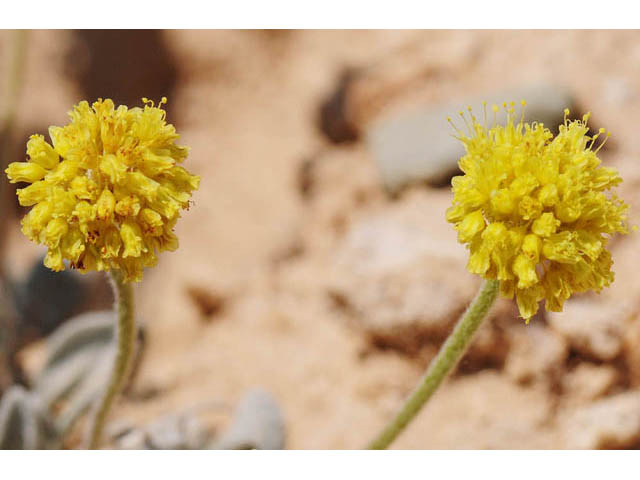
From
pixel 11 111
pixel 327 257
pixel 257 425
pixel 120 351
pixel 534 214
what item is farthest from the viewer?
pixel 327 257

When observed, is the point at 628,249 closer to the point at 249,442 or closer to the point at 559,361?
the point at 559,361

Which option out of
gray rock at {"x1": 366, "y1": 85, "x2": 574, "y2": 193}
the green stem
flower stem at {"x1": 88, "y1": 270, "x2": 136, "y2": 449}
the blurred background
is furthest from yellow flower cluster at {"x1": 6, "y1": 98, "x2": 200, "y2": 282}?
gray rock at {"x1": 366, "y1": 85, "x2": 574, "y2": 193}

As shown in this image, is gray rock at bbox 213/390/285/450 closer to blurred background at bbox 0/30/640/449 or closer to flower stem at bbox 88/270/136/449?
blurred background at bbox 0/30/640/449

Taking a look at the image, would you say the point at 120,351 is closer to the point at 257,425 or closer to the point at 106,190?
the point at 106,190

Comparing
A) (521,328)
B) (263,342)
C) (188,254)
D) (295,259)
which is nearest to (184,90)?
(188,254)

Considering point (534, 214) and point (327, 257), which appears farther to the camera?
point (327, 257)

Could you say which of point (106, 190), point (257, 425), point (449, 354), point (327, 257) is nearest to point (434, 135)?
point (327, 257)
